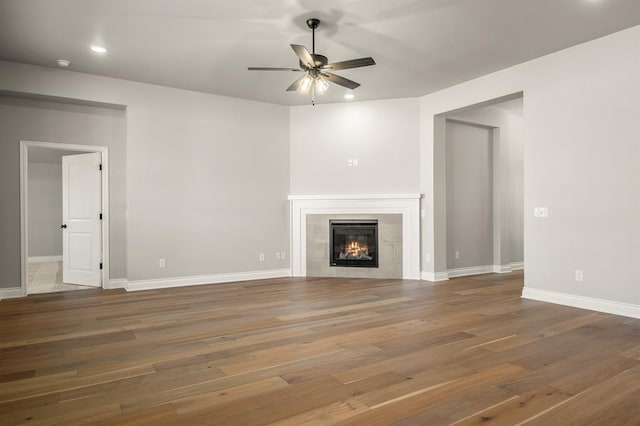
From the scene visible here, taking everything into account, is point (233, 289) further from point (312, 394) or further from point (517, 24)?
point (517, 24)

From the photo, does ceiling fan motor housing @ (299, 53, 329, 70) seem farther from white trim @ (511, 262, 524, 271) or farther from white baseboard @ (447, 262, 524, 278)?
white trim @ (511, 262, 524, 271)

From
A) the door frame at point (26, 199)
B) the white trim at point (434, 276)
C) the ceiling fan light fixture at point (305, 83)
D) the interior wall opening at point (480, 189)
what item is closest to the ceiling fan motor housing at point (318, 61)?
the ceiling fan light fixture at point (305, 83)

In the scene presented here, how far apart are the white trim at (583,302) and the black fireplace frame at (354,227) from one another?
2.39 meters

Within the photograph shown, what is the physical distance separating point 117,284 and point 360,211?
12.9 ft

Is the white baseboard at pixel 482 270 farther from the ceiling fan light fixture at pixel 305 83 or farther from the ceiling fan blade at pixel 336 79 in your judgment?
the ceiling fan light fixture at pixel 305 83

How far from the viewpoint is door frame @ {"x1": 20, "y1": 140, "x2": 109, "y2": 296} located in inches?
204

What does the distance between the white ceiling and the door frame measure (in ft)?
3.55

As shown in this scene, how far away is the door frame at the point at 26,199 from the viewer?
5.18 meters

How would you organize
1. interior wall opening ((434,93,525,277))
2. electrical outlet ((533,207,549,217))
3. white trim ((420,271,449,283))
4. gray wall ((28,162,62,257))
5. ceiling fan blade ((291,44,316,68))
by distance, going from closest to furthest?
ceiling fan blade ((291,44,316,68)) < electrical outlet ((533,207,549,217)) < white trim ((420,271,449,283)) < interior wall opening ((434,93,525,277)) < gray wall ((28,162,62,257))

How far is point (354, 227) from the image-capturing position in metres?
6.67

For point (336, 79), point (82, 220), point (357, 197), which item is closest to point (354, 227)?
point (357, 197)

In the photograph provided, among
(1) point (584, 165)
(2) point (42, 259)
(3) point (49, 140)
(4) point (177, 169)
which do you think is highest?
(3) point (49, 140)

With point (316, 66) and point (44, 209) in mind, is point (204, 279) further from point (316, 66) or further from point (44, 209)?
point (44, 209)

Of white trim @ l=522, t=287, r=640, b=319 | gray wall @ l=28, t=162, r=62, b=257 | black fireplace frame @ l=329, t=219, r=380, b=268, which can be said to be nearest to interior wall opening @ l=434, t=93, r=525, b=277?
black fireplace frame @ l=329, t=219, r=380, b=268
